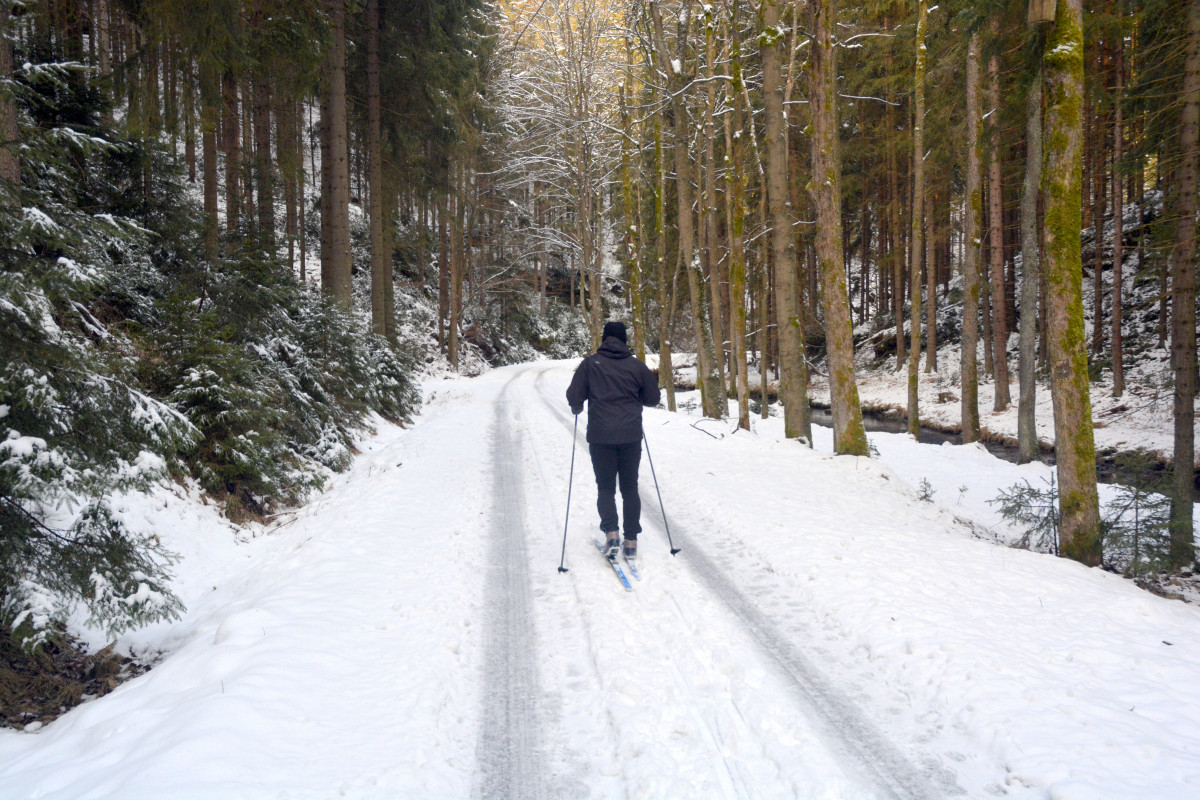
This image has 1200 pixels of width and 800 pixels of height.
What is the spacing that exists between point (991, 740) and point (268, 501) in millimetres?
9080

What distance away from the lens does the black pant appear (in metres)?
6.16

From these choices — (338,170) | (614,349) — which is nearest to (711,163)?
(338,170)

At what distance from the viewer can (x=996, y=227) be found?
651 inches

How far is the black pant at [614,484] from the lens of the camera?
6156mm

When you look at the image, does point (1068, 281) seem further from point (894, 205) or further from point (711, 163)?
point (894, 205)

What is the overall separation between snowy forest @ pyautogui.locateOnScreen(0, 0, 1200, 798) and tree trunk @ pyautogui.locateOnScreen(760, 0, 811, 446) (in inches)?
3.7

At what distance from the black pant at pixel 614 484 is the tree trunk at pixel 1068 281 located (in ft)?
15.8

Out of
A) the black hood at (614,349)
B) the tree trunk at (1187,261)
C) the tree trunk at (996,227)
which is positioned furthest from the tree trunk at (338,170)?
the tree trunk at (1187,261)

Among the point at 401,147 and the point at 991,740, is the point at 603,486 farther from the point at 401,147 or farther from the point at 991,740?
the point at 401,147

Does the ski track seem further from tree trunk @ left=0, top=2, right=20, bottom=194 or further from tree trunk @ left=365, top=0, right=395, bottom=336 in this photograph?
tree trunk @ left=365, top=0, right=395, bottom=336

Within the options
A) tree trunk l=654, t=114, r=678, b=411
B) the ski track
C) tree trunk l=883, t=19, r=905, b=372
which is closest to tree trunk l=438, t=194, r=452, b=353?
tree trunk l=654, t=114, r=678, b=411

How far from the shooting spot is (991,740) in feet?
10.9

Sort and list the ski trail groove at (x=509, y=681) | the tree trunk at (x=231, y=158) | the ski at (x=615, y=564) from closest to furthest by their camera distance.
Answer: the ski trail groove at (x=509, y=681) → the ski at (x=615, y=564) → the tree trunk at (x=231, y=158)

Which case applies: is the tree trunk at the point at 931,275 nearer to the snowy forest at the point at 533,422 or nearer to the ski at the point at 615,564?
the snowy forest at the point at 533,422
